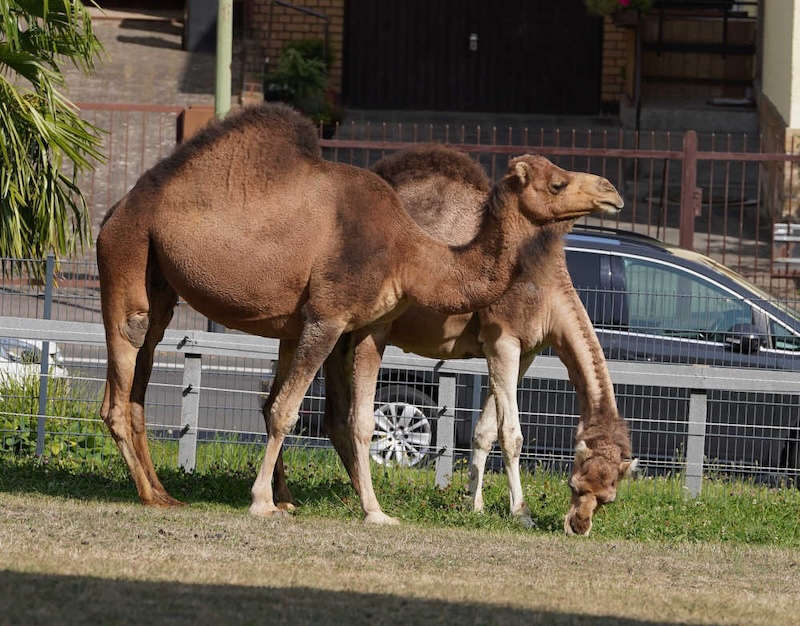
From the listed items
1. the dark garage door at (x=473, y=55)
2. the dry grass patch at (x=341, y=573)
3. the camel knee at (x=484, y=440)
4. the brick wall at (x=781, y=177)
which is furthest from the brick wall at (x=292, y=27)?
the dry grass patch at (x=341, y=573)

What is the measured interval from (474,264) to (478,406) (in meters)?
2.60

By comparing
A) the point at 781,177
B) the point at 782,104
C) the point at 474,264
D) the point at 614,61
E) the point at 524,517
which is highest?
the point at 614,61

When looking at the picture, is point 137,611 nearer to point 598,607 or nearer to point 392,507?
point 598,607

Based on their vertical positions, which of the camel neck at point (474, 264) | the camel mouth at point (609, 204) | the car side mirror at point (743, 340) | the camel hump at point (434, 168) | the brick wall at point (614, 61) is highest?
the brick wall at point (614, 61)

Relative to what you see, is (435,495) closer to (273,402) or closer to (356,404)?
(356,404)

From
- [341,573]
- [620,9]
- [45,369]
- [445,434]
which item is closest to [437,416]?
[445,434]

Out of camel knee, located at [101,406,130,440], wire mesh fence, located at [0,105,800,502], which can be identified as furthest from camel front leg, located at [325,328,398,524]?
camel knee, located at [101,406,130,440]

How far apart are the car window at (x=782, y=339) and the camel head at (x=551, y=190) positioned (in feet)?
9.88

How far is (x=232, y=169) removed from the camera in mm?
9453

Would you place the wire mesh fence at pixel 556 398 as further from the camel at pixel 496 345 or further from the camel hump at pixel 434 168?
the camel hump at pixel 434 168

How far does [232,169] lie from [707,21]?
771 inches

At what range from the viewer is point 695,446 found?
10.7 metres

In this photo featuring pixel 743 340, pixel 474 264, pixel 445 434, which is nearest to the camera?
pixel 474 264

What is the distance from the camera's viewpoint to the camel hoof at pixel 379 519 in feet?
30.8
